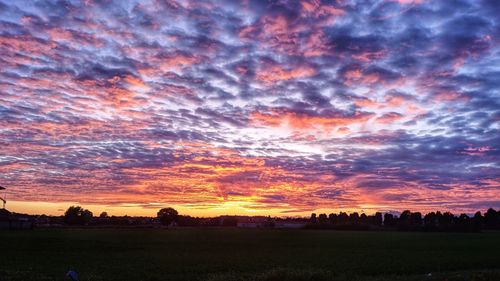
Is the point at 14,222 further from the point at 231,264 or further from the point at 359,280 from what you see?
the point at 359,280

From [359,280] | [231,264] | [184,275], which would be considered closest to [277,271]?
[359,280]

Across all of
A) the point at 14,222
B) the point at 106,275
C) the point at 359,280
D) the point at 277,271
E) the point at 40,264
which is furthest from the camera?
the point at 14,222

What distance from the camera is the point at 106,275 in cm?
3391

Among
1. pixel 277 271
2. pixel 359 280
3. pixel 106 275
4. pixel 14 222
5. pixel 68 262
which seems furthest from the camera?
pixel 14 222

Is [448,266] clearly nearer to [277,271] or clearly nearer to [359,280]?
[359,280]

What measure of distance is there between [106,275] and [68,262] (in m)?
12.2

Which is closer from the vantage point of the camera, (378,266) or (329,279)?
(329,279)

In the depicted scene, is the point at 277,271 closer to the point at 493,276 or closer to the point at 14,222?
the point at 493,276

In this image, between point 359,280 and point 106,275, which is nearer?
point 359,280

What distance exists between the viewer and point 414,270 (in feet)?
134

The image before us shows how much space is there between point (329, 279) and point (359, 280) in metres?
3.74

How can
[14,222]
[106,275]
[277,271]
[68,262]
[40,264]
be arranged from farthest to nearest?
[14,222] → [68,262] → [40,264] → [106,275] → [277,271]

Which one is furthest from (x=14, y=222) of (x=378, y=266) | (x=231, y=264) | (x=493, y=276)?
(x=493, y=276)

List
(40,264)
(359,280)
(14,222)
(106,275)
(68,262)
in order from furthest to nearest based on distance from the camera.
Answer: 1. (14,222)
2. (68,262)
3. (40,264)
4. (106,275)
5. (359,280)
